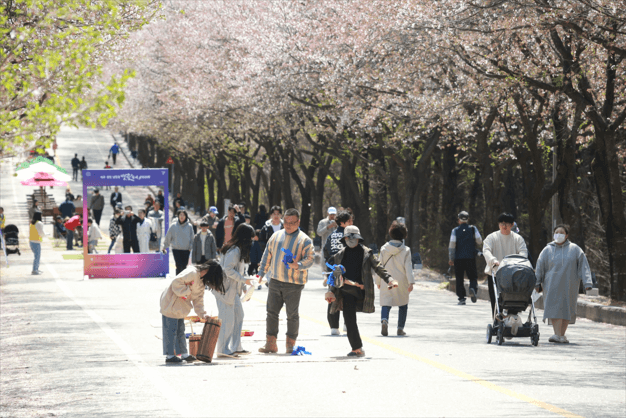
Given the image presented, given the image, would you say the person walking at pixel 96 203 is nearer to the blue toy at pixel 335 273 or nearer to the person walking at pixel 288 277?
the person walking at pixel 288 277

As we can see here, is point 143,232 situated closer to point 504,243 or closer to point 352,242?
point 504,243

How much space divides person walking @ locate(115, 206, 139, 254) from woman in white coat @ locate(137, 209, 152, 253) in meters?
0.29

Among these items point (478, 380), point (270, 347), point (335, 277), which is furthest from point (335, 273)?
point (478, 380)

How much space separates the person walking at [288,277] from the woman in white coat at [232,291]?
14.6 inches

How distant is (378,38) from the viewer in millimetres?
21609

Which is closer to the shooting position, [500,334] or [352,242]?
[352,242]

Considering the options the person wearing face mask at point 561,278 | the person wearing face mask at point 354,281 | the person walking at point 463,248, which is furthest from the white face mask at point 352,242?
the person walking at point 463,248

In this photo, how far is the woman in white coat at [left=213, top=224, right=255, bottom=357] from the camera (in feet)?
38.5

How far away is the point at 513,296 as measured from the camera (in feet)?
42.5

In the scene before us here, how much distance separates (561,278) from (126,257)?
46.7 feet

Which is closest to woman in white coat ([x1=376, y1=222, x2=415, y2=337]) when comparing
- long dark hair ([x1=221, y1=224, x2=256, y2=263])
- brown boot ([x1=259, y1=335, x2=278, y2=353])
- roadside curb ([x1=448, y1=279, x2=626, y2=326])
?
brown boot ([x1=259, y1=335, x2=278, y2=353])

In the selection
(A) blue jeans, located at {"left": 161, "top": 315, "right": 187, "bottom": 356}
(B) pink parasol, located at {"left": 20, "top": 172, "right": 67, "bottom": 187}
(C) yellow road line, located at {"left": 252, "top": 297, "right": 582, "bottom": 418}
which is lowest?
(C) yellow road line, located at {"left": 252, "top": 297, "right": 582, "bottom": 418}

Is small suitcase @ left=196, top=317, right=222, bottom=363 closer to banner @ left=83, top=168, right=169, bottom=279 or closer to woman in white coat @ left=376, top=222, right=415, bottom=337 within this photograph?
woman in white coat @ left=376, top=222, right=415, bottom=337

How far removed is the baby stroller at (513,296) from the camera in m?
12.9
